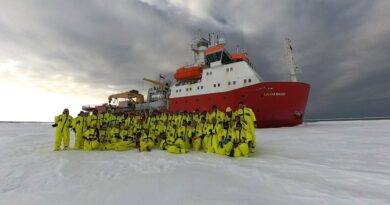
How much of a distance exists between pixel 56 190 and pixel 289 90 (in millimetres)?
16675

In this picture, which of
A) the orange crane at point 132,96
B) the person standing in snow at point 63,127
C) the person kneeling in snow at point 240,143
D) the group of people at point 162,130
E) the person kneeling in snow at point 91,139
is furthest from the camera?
the orange crane at point 132,96

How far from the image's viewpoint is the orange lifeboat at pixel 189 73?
22.5 metres

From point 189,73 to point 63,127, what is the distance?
51.1 ft

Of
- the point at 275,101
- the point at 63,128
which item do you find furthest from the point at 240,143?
the point at 275,101

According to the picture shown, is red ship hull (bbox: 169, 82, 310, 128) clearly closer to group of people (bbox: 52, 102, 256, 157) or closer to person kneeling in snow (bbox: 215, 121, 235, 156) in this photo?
group of people (bbox: 52, 102, 256, 157)

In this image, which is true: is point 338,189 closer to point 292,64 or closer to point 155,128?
point 155,128

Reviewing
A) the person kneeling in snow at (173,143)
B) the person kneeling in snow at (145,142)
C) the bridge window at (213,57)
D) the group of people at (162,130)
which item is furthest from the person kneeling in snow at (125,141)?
the bridge window at (213,57)

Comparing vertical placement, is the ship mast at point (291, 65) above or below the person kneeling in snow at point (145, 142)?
above

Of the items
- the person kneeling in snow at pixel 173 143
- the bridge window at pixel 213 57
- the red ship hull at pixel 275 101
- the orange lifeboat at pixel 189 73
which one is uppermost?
the bridge window at pixel 213 57

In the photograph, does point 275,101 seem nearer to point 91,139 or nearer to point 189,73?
point 189,73

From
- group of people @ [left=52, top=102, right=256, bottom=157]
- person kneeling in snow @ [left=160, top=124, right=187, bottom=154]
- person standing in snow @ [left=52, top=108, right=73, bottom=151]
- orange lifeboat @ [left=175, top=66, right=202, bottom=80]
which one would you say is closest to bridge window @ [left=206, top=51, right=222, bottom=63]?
orange lifeboat @ [left=175, top=66, right=202, bottom=80]

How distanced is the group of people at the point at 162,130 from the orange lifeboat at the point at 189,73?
44.9ft

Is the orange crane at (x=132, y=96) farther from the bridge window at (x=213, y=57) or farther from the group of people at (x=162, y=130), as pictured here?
the group of people at (x=162, y=130)

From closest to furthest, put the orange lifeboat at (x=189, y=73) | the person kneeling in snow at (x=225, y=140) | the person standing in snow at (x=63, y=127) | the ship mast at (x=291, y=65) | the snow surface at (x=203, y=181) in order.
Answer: the snow surface at (x=203, y=181) → the person kneeling in snow at (x=225, y=140) → the person standing in snow at (x=63, y=127) → the ship mast at (x=291, y=65) → the orange lifeboat at (x=189, y=73)
